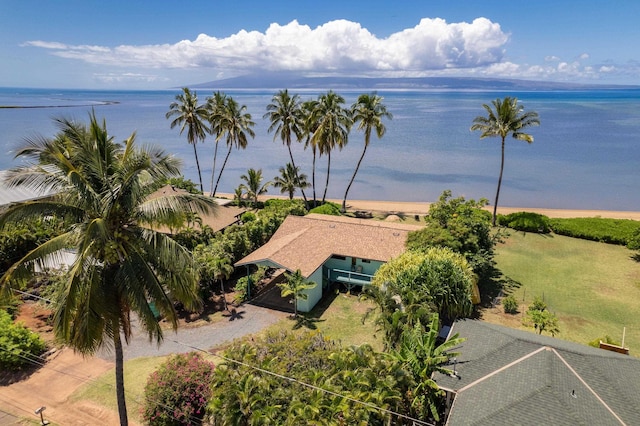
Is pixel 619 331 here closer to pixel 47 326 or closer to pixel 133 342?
pixel 133 342

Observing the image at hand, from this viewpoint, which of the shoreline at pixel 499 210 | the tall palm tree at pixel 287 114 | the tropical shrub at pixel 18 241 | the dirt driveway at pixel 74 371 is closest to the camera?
the dirt driveway at pixel 74 371

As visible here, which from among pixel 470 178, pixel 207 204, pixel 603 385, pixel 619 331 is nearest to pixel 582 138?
pixel 470 178

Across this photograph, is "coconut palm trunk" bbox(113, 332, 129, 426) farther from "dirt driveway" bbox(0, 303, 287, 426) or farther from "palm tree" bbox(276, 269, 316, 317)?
"palm tree" bbox(276, 269, 316, 317)

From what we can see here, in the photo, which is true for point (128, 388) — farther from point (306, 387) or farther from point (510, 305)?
point (510, 305)

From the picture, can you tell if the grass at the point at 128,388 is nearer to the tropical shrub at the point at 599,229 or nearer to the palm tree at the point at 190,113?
the palm tree at the point at 190,113

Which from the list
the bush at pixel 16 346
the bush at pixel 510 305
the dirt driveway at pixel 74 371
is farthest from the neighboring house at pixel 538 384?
the bush at pixel 16 346

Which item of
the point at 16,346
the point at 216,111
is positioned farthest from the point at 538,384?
the point at 216,111
